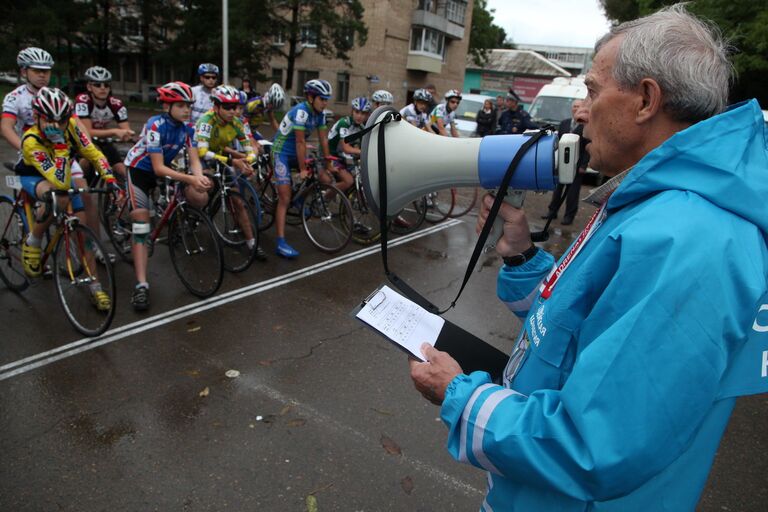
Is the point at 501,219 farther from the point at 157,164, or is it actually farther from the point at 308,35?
the point at 308,35

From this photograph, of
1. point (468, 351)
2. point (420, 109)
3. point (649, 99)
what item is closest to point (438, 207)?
point (420, 109)

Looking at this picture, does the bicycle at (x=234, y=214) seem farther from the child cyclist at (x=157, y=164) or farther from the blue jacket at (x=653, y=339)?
the blue jacket at (x=653, y=339)

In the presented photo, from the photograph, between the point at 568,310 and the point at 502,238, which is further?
the point at 502,238

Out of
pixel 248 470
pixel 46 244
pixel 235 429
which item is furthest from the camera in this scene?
pixel 46 244

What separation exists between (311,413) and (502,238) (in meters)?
2.05

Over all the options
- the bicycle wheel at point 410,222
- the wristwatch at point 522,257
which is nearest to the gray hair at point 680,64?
the wristwatch at point 522,257

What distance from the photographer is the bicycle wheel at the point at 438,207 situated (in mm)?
8398

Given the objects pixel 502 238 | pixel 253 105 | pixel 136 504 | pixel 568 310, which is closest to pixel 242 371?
pixel 136 504

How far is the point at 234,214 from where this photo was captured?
228 inches

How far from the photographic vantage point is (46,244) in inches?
184

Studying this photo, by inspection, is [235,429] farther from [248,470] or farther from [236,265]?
[236,265]

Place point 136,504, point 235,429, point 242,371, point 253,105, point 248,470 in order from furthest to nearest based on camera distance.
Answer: point 253,105 < point 242,371 < point 235,429 < point 248,470 < point 136,504

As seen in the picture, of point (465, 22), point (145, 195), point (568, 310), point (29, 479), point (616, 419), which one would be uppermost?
point (465, 22)

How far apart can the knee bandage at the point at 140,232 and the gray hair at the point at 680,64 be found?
449 centimetres
